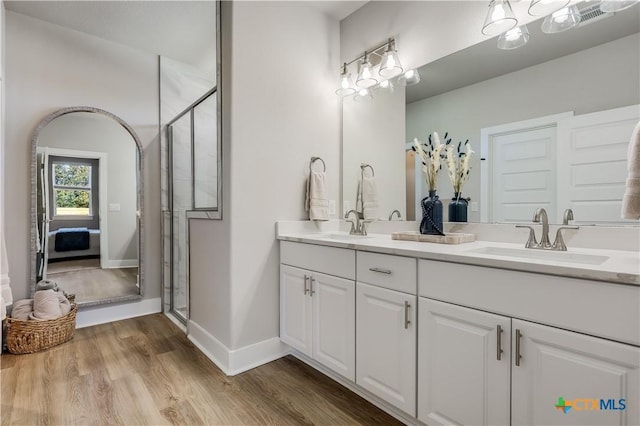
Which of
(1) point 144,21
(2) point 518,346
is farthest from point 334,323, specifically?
(1) point 144,21

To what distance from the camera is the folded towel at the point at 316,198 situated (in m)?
2.27

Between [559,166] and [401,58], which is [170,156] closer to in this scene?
[401,58]

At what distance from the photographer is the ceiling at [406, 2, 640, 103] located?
54.2 inches

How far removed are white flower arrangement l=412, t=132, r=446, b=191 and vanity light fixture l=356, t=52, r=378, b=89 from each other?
64 centimetres

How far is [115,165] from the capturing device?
293 centimetres

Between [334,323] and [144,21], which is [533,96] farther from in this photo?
[144,21]

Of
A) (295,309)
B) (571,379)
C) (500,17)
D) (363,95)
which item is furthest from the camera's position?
(363,95)

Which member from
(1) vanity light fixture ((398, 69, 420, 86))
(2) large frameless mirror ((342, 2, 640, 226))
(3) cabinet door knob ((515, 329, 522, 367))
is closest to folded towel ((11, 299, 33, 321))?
(2) large frameless mirror ((342, 2, 640, 226))

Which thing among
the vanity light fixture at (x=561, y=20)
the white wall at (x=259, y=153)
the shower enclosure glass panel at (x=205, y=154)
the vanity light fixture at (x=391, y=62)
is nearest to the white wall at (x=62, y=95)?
the shower enclosure glass panel at (x=205, y=154)

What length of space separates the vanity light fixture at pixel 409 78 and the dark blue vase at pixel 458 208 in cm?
81

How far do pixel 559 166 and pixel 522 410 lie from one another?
3.59 feet

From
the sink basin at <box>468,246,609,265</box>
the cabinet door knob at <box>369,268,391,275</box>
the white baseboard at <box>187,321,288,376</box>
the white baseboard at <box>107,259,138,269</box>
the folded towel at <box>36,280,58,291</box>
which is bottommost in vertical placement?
the white baseboard at <box>187,321,288,376</box>

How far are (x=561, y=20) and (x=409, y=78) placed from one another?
2.72 ft

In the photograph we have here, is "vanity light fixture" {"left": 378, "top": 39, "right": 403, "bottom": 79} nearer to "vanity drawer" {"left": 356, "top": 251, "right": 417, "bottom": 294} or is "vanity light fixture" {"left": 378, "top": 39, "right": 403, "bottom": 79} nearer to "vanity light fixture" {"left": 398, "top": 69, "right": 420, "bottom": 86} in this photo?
"vanity light fixture" {"left": 398, "top": 69, "right": 420, "bottom": 86}
